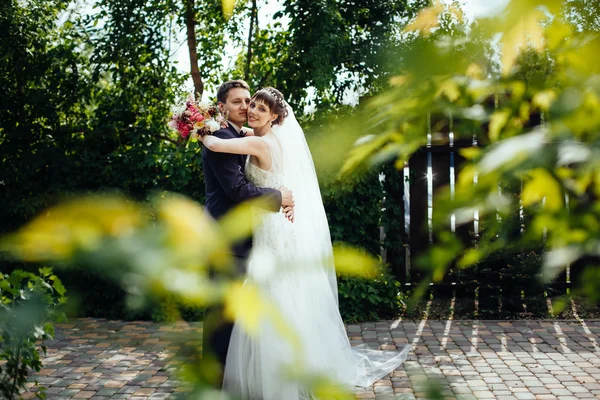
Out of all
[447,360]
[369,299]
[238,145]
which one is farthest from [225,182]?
[369,299]

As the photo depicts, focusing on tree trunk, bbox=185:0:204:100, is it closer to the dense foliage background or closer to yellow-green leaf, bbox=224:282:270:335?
the dense foliage background

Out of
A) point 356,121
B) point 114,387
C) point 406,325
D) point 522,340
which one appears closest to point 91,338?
point 114,387

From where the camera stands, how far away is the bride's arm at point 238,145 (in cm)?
321

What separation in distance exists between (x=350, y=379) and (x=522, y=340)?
1724 mm

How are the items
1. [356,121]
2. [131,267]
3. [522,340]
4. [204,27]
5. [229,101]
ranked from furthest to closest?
1. [204,27]
2. [522,340]
3. [229,101]
4. [356,121]
5. [131,267]

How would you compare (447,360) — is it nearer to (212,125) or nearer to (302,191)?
(302,191)

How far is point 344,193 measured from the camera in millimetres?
6027

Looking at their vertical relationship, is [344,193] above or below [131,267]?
above

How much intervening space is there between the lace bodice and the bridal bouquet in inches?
18.0

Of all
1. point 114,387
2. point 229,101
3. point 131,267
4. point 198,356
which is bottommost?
point 114,387

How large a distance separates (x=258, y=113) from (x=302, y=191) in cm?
61

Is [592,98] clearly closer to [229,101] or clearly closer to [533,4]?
[533,4]

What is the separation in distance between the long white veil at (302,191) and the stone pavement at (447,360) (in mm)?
935

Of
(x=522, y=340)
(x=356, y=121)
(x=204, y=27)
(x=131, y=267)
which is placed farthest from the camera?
(x=204, y=27)
